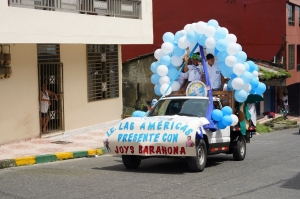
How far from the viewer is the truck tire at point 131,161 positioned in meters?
12.3

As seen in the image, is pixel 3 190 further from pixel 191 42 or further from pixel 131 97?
pixel 131 97

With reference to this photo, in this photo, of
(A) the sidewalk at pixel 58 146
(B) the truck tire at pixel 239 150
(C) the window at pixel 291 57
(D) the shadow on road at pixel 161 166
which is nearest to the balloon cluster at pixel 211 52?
(B) the truck tire at pixel 239 150

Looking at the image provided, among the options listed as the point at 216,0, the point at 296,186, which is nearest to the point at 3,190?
the point at 296,186

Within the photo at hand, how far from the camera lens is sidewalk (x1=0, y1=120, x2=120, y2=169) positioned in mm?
14297

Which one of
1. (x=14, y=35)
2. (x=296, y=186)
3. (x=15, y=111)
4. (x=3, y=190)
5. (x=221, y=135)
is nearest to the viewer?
(x=3, y=190)

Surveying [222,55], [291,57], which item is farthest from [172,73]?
[291,57]

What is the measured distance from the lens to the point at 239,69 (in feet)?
43.2

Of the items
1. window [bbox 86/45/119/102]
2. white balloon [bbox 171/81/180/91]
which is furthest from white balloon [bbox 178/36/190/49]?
window [bbox 86/45/119/102]

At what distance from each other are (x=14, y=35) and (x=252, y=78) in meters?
6.48

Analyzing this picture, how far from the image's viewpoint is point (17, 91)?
654 inches

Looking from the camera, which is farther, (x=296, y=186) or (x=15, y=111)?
(x=15, y=111)

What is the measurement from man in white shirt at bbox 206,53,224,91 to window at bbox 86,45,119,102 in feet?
24.5

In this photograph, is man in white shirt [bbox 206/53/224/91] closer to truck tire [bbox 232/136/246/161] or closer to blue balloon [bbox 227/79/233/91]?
blue balloon [bbox 227/79/233/91]

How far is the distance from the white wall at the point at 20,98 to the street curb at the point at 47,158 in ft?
8.32
